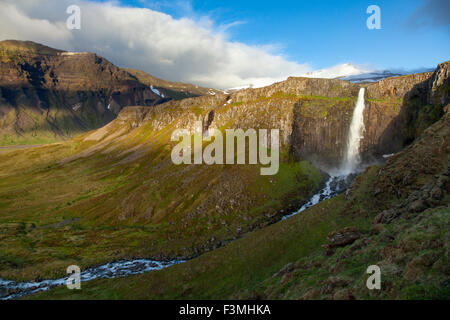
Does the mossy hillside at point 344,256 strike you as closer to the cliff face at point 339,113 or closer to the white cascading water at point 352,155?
the white cascading water at point 352,155

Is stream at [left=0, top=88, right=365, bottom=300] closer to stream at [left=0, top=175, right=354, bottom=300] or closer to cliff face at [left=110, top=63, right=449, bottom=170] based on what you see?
stream at [left=0, top=175, right=354, bottom=300]

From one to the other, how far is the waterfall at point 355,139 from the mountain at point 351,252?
2565 inches

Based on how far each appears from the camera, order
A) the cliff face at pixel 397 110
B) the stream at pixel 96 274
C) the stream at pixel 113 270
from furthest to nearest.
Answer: the cliff face at pixel 397 110
the stream at pixel 113 270
the stream at pixel 96 274

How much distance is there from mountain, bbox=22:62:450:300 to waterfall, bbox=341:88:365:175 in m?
65.1

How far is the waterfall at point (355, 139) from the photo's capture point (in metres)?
110

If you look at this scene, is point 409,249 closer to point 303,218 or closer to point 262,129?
point 303,218

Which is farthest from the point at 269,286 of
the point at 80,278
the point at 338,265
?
the point at 80,278

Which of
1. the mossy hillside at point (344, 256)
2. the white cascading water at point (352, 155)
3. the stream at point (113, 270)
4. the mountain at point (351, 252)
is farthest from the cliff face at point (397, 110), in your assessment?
the mossy hillside at point (344, 256)

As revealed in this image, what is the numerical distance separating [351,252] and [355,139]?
10432cm

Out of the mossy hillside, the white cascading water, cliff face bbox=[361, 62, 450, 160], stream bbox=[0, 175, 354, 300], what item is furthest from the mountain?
cliff face bbox=[361, 62, 450, 160]

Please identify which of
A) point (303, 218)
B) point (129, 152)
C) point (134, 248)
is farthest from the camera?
point (129, 152)

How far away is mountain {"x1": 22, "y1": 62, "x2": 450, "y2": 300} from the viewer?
16641 mm
